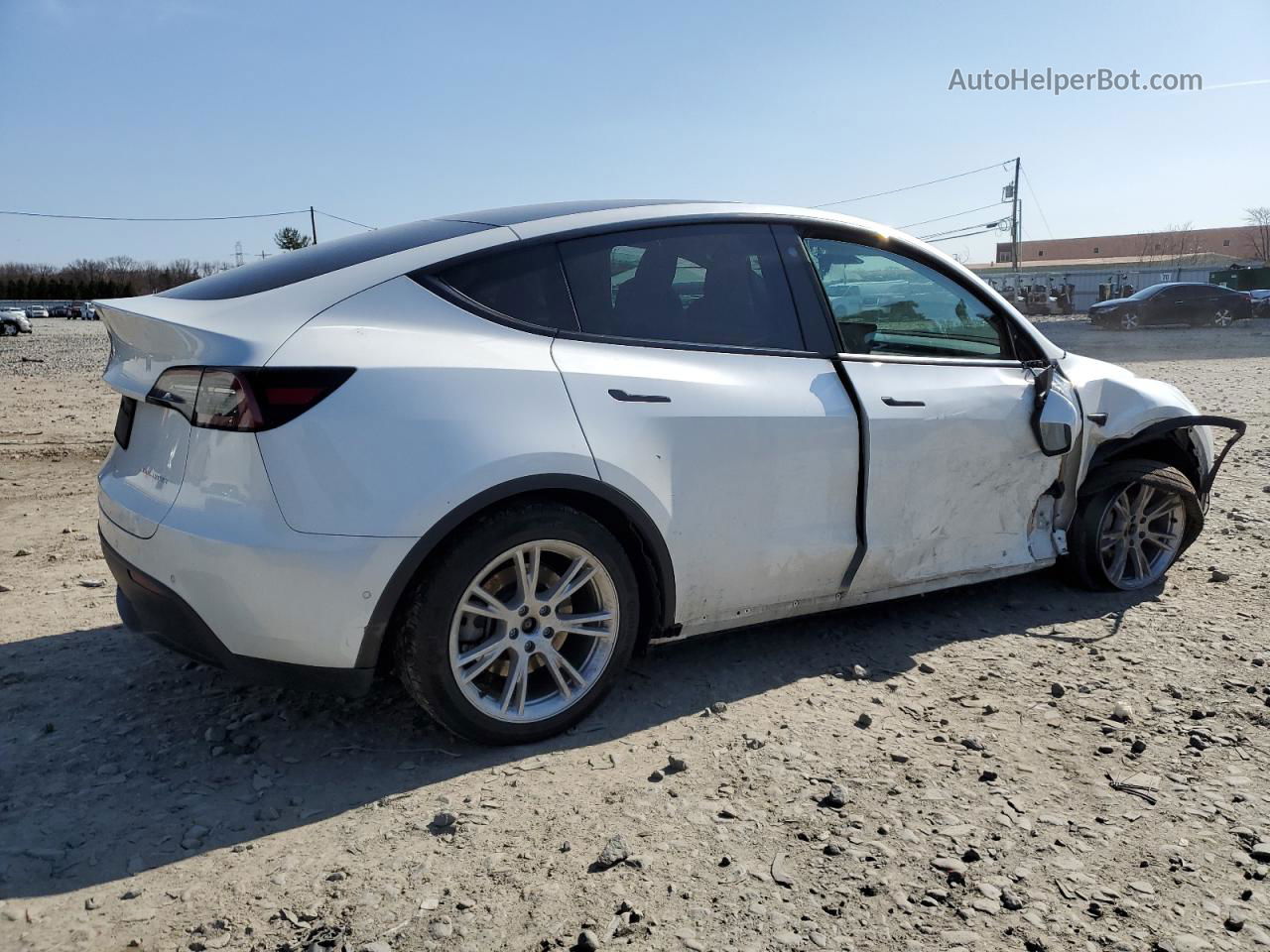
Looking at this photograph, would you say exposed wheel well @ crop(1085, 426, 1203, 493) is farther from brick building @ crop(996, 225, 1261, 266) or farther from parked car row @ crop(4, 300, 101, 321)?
brick building @ crop(996, 225, 1261, 266)

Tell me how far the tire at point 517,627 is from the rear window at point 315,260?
100cm

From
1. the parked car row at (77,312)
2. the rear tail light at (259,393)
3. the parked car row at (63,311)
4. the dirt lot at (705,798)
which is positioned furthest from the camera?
the parked car row at (63,311)

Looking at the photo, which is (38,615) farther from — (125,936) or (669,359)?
(669,359)

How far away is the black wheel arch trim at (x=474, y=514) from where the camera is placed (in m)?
2.98

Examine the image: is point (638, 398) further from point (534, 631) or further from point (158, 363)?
point (158, 363)

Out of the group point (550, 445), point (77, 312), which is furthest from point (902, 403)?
point (77, 312)

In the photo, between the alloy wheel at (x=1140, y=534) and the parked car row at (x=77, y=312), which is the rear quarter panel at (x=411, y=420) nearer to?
the alloy wheel at (x=1140, y=534)

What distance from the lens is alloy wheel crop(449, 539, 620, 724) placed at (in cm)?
319

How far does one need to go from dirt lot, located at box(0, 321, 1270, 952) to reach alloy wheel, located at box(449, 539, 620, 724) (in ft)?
0.60

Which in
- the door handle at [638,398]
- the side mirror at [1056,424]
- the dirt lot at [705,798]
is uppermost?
the door handle at [638,398]

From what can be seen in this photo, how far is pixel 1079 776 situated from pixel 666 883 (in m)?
1.43

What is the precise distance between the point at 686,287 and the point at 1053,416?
1.87 metres

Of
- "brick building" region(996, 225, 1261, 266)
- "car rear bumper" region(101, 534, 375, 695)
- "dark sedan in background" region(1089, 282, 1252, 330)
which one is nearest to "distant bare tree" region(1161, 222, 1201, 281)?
"brick building" region(996, 225, 1261, 266)

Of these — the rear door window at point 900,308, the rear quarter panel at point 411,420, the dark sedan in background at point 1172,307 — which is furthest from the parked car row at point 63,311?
the rear quarter panel at point 411,420
